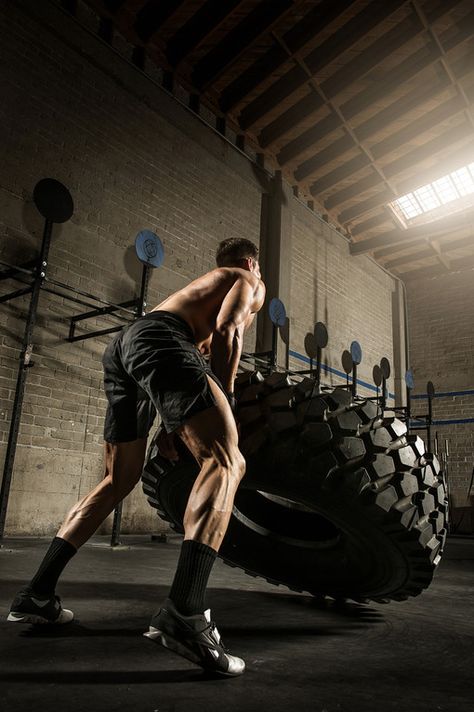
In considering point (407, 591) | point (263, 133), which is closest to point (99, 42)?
point (263, 133)

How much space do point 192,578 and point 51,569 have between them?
0.51 meters

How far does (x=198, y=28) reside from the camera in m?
5.52

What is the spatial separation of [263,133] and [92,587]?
264 inches

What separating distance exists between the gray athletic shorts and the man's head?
353 millimetres

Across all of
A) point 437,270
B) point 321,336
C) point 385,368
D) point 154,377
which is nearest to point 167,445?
point 154,377

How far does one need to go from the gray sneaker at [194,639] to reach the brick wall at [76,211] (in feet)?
10.8

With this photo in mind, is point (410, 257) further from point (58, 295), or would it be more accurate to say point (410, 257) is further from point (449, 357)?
point (58, 295)

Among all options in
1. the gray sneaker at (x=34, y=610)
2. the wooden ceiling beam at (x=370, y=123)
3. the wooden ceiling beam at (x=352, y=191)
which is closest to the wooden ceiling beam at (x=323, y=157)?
the wooden ceiling beam at (x=370, y=123)

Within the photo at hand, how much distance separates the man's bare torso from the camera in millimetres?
1420

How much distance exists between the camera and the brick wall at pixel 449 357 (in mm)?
9211

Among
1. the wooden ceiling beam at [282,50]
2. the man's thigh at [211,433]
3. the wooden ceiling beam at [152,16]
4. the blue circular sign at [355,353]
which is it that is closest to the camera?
the man's thigh at [211,433]

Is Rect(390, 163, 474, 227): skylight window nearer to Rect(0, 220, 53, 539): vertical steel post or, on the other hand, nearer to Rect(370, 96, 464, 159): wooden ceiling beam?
Rect(370, 96, 464, 159): wooden ceiling beam

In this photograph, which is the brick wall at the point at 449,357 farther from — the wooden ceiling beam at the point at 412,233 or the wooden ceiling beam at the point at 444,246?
the wooden ceiling beam at the point at 412,233

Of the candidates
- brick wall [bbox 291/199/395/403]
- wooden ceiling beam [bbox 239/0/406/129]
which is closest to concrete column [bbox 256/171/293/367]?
brick wall [bbox 291/199/395/403]
